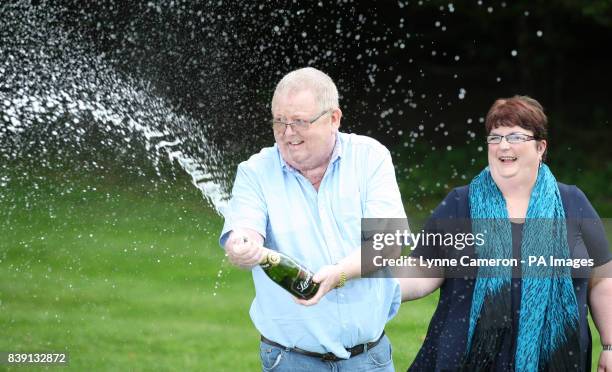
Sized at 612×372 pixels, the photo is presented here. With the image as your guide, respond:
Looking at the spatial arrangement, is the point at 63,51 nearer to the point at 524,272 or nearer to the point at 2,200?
the point at 2,200

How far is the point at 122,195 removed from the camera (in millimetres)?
13898

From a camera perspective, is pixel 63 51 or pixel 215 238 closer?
pixel 215 238

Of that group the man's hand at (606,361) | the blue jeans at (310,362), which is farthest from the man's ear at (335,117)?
the man's hand at (606,361)

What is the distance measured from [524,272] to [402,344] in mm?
3664

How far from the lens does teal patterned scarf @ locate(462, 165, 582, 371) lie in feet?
14.1

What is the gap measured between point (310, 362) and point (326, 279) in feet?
1.28

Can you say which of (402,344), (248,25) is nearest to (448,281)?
(402,344)

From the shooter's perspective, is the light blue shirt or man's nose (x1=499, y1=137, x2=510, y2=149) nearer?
the light blue shirt

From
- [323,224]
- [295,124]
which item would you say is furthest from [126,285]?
[295,124]

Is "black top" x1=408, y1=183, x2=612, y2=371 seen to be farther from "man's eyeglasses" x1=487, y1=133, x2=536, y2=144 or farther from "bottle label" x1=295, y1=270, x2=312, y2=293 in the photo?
"bottle label" x1=295, y1=270, x2=312, y2=293

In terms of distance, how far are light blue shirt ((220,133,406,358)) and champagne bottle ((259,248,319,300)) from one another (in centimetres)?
8

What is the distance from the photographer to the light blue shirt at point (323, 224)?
3.95 meters

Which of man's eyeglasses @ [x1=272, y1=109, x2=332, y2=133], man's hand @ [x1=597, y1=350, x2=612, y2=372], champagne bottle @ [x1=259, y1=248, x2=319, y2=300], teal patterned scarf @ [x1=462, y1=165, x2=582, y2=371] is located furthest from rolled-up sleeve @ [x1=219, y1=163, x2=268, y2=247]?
man's hand @ [x1=597, y1=350, x2=612, y2=372]

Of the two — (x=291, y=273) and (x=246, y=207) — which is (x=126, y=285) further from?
(x=291, y=273)
